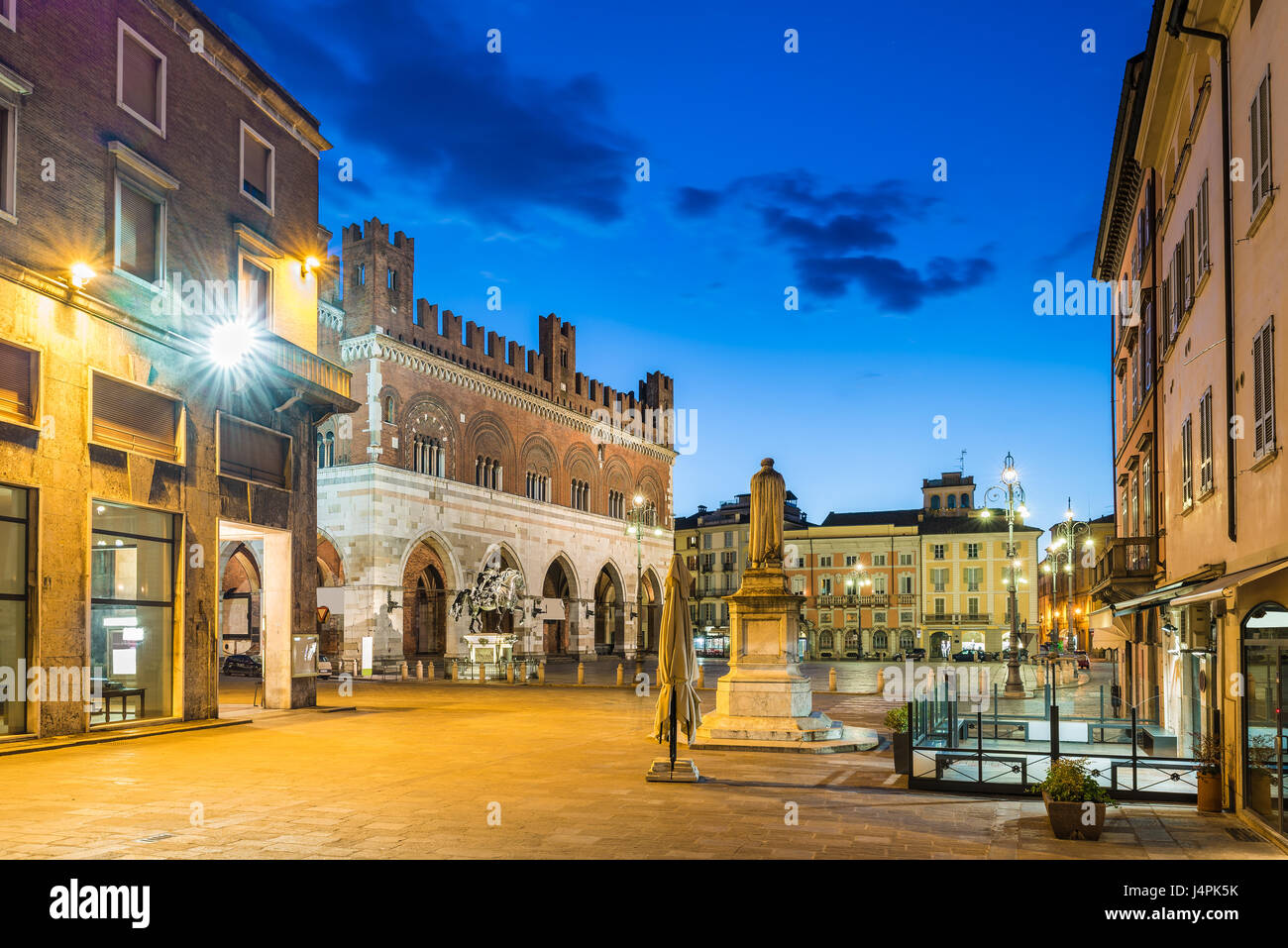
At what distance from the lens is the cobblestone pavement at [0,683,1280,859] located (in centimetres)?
897

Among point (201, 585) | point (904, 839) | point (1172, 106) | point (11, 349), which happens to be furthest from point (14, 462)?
point (1172, 106)

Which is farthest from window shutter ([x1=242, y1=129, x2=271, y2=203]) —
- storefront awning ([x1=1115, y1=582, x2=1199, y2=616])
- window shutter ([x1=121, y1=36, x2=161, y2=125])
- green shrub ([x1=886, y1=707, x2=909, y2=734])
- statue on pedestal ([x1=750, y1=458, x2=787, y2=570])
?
storefront awning ([x1=1115, y1=582, x2=1199, y2=616])

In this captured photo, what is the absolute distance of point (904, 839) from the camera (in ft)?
31.0

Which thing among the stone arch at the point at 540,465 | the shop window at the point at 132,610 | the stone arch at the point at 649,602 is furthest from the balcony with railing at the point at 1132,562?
the stone arch at the point at 649,602

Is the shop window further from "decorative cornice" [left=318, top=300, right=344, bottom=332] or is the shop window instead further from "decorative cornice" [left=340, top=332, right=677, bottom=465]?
"decorative cornice" [left=318, top=300, right=344, bottom=332]

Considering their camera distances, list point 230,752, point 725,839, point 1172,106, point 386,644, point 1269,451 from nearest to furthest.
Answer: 1. point 725,839
2. point 1269,451
3. point 230,752
4. point 1172,106
5. point 386,644

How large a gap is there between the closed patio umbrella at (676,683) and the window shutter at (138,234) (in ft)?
37.2

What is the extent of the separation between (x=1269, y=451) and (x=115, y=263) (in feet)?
54.5

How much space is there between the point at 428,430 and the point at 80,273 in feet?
99.0

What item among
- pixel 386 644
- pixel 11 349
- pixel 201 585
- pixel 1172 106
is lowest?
pixel 386 644

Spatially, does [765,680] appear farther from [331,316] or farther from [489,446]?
[489,446]

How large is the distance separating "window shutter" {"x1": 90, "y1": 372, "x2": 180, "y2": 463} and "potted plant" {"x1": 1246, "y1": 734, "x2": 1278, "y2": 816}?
15924 mm
